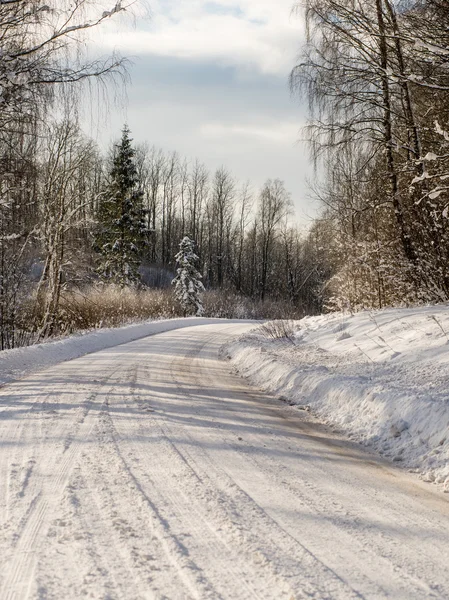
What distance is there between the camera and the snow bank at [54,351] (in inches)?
380

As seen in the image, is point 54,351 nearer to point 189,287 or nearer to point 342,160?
point 342,160

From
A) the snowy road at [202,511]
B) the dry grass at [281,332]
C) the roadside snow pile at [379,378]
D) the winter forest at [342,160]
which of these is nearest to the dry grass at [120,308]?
the winter forest at [342,160]

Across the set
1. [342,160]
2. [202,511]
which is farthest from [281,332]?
[202,511]

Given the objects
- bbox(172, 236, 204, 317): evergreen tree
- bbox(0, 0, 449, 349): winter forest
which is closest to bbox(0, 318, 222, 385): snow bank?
bbox(0, 0, 449, 349): winter forest

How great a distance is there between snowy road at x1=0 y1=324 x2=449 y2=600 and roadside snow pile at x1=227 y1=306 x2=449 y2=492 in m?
0.37

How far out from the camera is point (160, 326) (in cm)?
2227

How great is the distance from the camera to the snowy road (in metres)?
2.24

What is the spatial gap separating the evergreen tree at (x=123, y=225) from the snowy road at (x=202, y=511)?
31.9m

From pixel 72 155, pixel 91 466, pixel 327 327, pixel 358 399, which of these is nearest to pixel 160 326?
pixel 72 155

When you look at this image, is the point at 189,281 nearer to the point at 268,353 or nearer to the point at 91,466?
the point at 268,353

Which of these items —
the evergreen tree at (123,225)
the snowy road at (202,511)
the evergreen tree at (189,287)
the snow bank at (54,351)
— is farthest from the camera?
the evergreen tree at (189,287)

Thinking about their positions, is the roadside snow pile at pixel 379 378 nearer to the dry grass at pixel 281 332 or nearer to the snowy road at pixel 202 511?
the snowy road at pixel 202 511

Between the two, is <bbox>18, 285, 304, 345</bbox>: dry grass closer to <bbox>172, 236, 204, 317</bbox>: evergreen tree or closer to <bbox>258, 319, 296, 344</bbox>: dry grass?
<bbox>172, 236, 204, 317</bbox>: evergreen tree

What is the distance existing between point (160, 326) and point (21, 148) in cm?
1441
